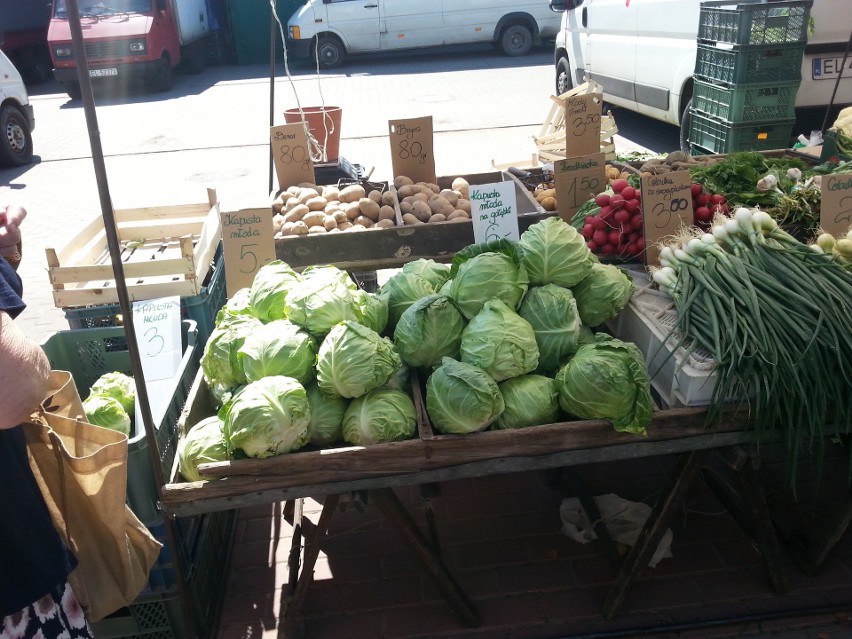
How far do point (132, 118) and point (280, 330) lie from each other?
13.2 m

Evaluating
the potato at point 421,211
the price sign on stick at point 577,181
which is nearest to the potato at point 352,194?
the potato at point 421,211

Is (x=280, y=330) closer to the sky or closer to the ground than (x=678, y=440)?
closer to the sky

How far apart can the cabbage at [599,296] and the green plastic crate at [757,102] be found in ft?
12.6

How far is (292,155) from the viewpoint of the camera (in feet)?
15.5

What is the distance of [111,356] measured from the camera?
3.01m

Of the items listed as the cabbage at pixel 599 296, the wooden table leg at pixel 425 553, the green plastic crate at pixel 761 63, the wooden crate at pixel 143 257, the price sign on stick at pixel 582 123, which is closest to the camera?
the wooden table leg at pixel 425 553

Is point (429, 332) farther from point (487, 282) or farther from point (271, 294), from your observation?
point (271, 294)

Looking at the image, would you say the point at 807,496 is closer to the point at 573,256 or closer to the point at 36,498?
the point at 573,256

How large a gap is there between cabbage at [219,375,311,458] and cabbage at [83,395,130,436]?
592 mm

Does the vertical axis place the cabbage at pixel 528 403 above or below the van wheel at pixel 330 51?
below

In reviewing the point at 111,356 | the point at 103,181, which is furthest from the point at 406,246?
the point at 103,181

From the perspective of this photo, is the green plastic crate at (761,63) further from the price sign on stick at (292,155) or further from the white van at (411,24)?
the white van at (411,24)

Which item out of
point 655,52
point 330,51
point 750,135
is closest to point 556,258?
point 750,135

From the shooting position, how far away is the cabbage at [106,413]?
100 inches
